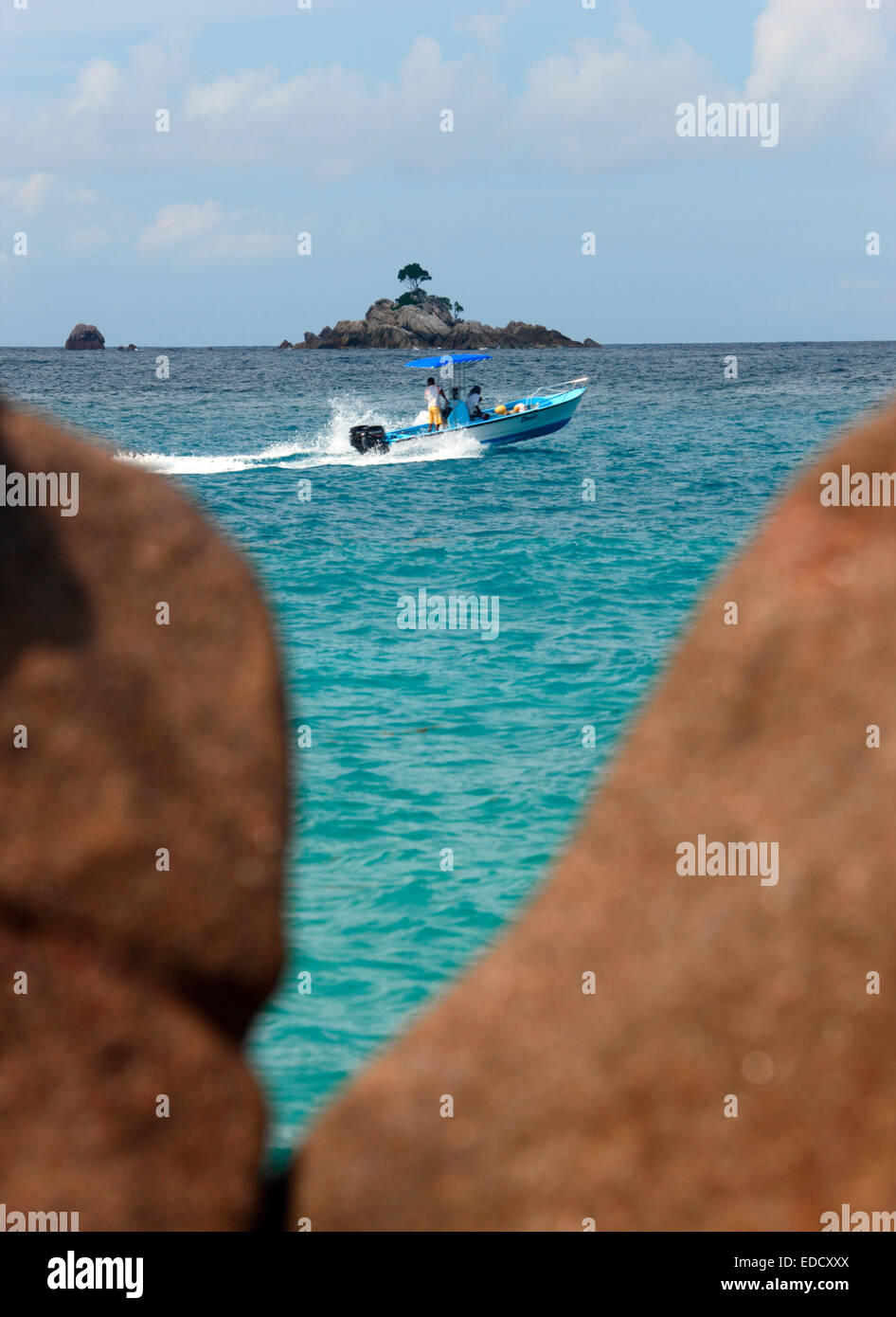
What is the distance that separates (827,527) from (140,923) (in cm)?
176

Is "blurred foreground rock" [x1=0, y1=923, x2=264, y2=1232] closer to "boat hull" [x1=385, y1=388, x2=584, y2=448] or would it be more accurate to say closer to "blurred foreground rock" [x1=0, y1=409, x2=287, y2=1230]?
"blurred foreground rock" [x1=0, y1=409, x2=287, y2=1230]

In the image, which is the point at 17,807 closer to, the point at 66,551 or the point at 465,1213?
the point at 66,551

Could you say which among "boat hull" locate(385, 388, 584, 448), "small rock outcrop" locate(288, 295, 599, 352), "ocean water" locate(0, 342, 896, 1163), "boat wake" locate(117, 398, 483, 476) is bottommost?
"ocean water" locate(0, 342, 896, 1163)

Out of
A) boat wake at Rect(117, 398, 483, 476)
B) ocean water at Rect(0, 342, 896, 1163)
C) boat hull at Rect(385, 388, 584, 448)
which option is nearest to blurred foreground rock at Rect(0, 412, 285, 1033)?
ocean water at Rect(0, 342, 896, 1163)


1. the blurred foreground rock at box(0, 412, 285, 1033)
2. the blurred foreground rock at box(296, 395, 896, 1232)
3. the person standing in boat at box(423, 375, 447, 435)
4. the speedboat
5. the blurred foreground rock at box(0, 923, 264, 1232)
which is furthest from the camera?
the person standing in boat at box(423, 375, 447, 435)

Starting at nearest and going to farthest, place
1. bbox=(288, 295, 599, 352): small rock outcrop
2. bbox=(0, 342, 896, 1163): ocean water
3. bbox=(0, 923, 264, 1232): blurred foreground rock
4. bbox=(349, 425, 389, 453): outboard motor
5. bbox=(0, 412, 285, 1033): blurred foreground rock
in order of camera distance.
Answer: bbox=(0, 923, 264, 1232): blurred foreground rock
bbox=(0, 412, 285, 1033): blurred foreground rock
bbox=(0, 342, 896, 1163): ocean water
bbox=(349, 425, 389, 453): outboard motor
bbox=(288, 295, 599, 352): small rock outcrop

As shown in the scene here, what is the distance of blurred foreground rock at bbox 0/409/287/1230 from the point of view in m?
2.43

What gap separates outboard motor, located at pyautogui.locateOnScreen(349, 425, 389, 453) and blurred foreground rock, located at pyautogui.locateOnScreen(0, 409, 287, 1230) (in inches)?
1298

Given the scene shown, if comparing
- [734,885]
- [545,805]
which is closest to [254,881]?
[734,885]

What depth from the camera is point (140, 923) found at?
259 centimetres

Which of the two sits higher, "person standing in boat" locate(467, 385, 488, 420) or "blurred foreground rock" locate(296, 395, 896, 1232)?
"person standing in boat" locate(467, 385, 488, 420)

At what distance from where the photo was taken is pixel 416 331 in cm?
14912

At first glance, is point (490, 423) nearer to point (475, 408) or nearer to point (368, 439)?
point (475, 408)

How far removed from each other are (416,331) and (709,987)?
153180 millimetres
